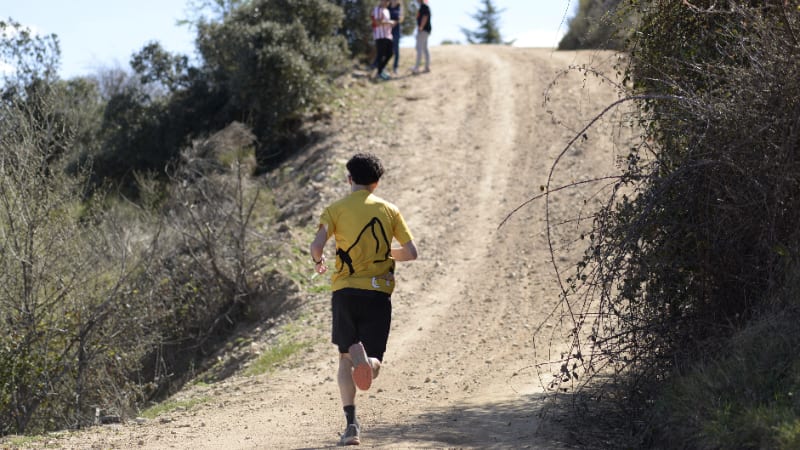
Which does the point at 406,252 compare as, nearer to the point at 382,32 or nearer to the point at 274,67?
the point at 274,67

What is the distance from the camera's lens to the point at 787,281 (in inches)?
211

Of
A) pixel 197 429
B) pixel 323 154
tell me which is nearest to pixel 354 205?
pixel 197 429

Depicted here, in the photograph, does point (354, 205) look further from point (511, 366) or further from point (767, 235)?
point (511, 366)

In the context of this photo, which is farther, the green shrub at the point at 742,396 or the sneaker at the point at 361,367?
the sneaker at the point at 361,367

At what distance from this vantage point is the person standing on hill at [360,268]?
5.54m

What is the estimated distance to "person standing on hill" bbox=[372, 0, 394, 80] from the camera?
21.5 m

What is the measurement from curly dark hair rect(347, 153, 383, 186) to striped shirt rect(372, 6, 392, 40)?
1637cm

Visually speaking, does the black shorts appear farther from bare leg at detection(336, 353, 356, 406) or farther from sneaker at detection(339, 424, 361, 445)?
sneaker at detection(339, 424, 361, 445)

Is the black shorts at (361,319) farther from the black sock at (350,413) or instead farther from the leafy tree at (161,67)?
the leafy tree at (161,67)

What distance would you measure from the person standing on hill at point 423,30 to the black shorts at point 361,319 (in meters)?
17.3

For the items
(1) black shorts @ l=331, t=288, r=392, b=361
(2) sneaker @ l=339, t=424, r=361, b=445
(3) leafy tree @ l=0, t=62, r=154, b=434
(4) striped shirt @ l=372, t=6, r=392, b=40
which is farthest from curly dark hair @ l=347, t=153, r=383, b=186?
(4) striped shirt @ l=372, t=6, r=392, b=40

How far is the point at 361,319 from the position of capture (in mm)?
5570

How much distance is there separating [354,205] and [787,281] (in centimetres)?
264

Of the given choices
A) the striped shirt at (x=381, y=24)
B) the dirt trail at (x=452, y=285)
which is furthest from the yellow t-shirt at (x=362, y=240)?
the striped shirt at (x=381, y=24)
